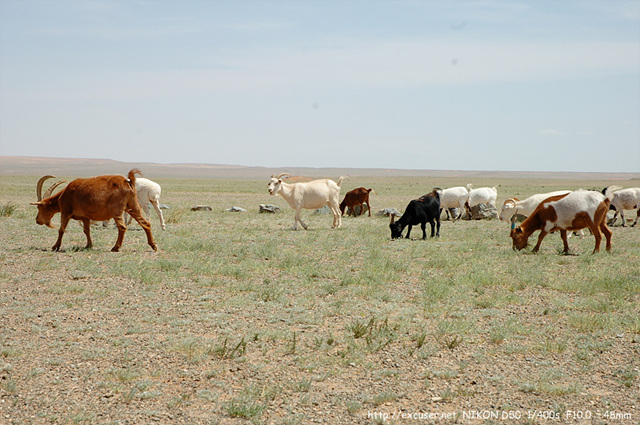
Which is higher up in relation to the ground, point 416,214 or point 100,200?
point 100,200

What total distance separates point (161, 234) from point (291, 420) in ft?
43.5

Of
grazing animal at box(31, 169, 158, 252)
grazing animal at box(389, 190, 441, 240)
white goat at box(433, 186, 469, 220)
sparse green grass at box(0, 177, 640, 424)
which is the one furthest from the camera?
white goat at box(433, 186, 469, 220)

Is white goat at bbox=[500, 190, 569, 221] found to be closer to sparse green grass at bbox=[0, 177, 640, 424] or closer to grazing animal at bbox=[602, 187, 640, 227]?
sparse green grass at bbox=[0, 177, 640, 424]

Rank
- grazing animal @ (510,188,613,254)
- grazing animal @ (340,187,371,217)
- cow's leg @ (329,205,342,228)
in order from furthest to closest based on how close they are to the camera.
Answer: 1. grazing animal @ (340,187,371,217)
2. cow's leg @ (329,205,342,228)
3. grazing animal @ (510,188,613,254)

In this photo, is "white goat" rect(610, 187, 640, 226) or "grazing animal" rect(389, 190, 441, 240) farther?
"white goat" rect(610, 187, 640, 226)

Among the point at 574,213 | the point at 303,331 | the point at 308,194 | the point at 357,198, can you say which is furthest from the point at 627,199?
the point at 303,331

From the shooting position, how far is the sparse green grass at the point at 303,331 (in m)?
5.94

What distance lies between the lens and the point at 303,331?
26.6 feet

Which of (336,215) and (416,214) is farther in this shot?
(336,215)

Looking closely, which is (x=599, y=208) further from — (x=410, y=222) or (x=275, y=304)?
(x=275, y=304)

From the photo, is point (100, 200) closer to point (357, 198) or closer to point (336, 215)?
Answer: point (336, 215)

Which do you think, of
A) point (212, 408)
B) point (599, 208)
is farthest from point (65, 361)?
point (599, 208)

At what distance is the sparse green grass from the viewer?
5.94 meters

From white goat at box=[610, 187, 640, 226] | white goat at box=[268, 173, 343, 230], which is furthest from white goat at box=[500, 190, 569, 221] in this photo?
white goat at box=[610, 187, 640, 226]
